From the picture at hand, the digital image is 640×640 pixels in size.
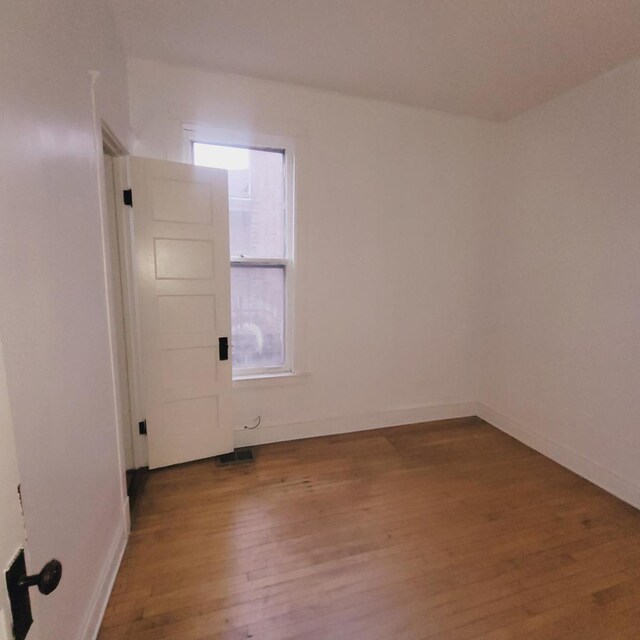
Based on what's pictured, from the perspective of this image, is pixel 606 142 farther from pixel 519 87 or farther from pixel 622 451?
pixel 622 451

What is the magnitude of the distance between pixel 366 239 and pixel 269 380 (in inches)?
56.9

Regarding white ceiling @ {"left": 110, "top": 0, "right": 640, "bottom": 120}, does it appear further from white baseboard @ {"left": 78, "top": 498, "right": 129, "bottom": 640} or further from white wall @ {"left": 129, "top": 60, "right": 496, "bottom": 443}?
white baseboard @ {"left": 78, "top": 498, "right": 129, "bottom": 640}

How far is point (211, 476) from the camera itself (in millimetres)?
2512

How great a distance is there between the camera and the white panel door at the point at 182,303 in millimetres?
2318

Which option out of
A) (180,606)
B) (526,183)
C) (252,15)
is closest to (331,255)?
(252,15)

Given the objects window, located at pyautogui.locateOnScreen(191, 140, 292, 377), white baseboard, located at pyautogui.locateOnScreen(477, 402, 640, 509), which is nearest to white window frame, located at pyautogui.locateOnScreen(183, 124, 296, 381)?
window, located at pyautogui.locateOnScreen(191, 140, 292, 377)

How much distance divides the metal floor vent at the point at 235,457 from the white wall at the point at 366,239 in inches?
5.0

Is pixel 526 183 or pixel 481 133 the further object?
pixel 481 133

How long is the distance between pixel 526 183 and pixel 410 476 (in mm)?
2596

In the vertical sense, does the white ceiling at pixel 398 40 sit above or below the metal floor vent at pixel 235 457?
above

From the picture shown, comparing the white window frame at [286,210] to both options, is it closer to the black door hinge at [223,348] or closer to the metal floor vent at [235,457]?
the black door hinge at [223,348]

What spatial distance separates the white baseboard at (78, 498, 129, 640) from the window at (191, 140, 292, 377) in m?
1.33

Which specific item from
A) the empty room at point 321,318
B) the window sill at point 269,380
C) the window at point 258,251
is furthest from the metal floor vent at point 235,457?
the window at point 258,251

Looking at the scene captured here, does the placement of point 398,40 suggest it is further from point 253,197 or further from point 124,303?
point 124,303
